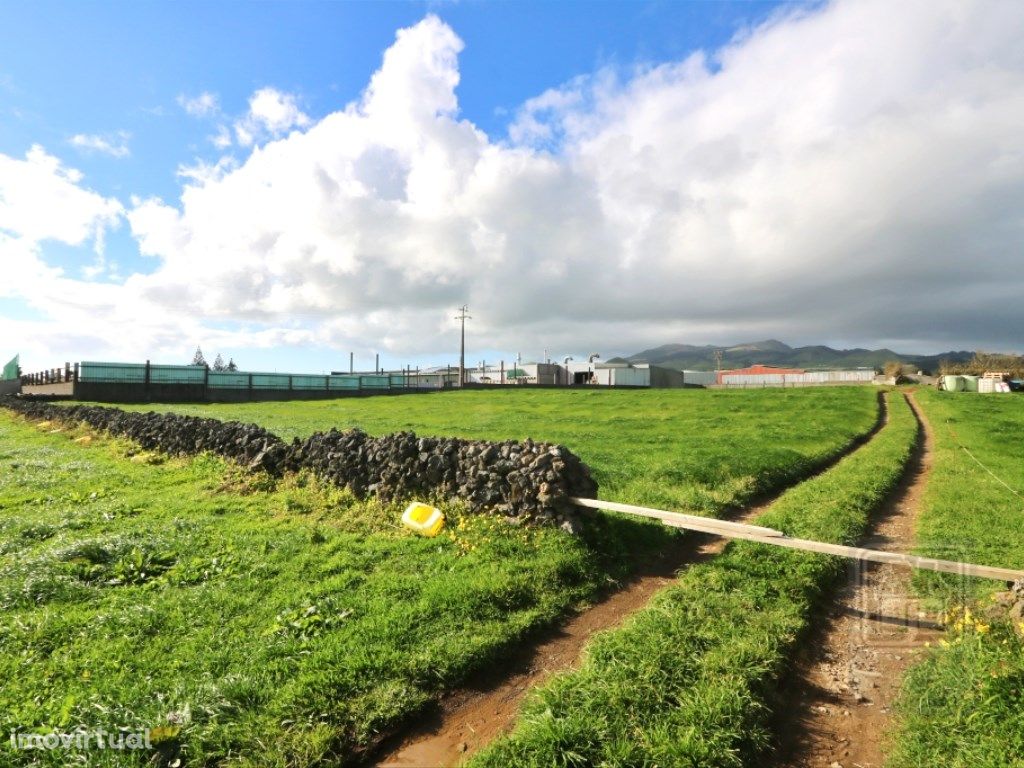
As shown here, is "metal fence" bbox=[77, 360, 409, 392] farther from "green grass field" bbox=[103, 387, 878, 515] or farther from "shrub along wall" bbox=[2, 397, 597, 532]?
"shrub along wall" bbox=[2, 397, 597, 532]

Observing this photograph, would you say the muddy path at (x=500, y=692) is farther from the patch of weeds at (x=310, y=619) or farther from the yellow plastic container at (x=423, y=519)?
the yellow plastic container at (x=423, y=519)

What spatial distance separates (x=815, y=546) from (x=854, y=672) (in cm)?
207

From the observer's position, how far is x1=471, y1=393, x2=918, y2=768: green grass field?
416 cm

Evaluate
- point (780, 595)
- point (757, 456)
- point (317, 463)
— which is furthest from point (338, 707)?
point (757, 456)

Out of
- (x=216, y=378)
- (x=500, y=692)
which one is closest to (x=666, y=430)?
(x=500, y=692)

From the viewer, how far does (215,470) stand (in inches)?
559

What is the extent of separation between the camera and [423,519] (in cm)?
948

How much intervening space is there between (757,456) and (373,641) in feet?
44.0

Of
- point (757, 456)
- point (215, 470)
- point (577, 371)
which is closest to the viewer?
Result: point (215, 470)

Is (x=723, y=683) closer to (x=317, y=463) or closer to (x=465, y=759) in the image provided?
(x=465, y=759)

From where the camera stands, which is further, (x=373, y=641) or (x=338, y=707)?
(x=373, y=641)

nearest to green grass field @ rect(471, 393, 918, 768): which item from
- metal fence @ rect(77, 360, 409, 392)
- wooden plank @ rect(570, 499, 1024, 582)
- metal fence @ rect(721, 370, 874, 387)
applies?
wooden plank @ rect(570, 499, 1024, 582)

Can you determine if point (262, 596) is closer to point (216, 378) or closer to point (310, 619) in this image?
point (310, 619)

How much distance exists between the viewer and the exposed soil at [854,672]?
14.4ft
